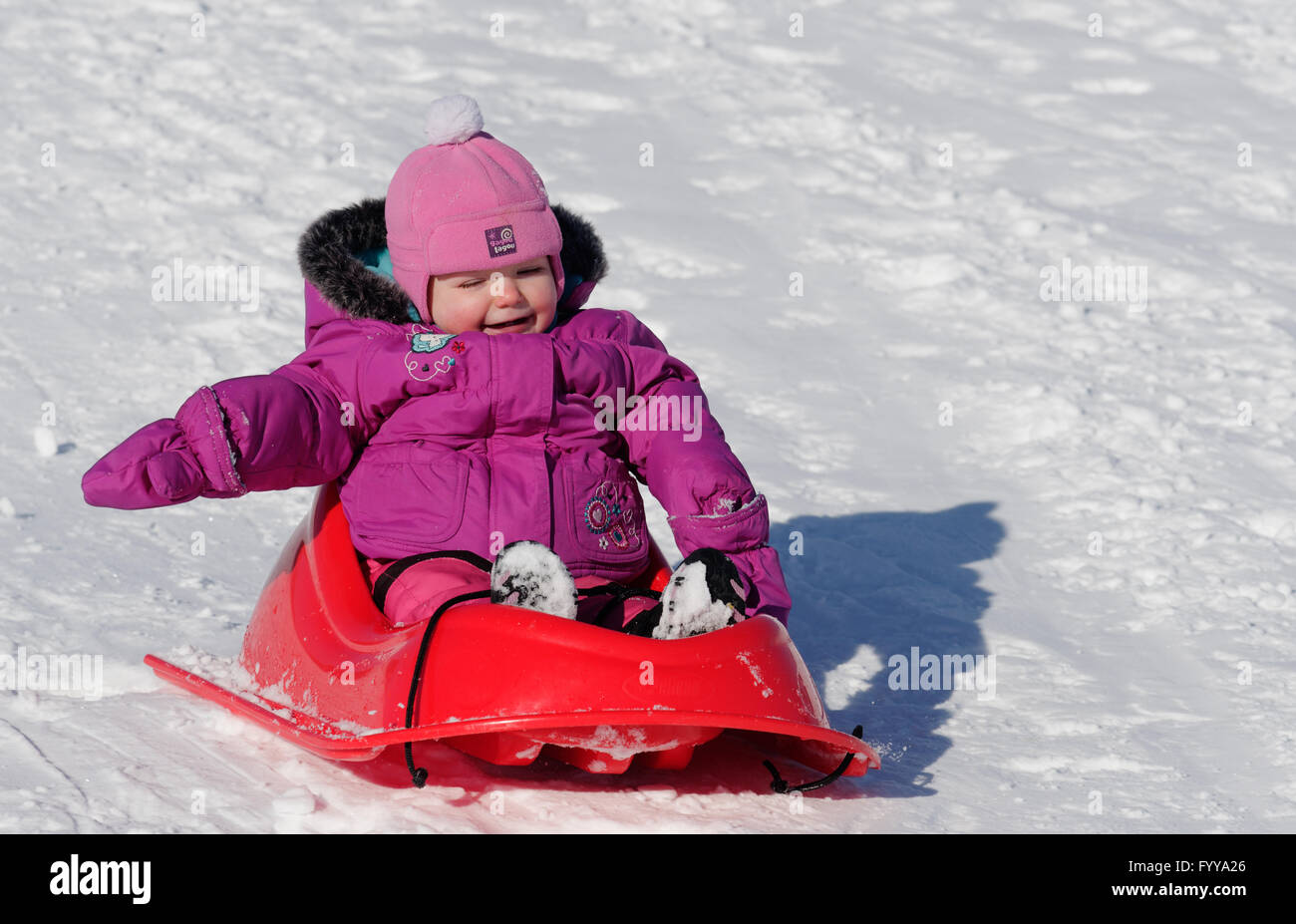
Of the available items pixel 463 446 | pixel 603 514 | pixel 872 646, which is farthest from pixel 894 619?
pixel 463 446

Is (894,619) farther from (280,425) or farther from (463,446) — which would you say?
(280,425)

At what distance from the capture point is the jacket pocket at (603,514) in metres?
2.94

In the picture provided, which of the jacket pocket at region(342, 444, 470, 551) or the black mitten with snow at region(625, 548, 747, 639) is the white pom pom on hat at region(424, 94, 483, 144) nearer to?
the jacket pocket at region(342, 444, 470, 551)

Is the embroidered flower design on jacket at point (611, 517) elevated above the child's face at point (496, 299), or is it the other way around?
the child's face at point (496, 299)

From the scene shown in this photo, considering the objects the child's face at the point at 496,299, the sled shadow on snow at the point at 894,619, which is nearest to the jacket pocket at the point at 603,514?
the child's face at the point at 496,299

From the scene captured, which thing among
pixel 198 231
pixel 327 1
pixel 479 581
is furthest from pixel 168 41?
pixel 479 581

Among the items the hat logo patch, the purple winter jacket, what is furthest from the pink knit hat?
the purple winter jacket

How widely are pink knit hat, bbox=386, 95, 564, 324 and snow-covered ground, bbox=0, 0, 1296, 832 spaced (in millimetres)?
948

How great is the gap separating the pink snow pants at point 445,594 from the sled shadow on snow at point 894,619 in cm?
51

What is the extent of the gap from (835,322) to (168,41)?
3582 millimetres

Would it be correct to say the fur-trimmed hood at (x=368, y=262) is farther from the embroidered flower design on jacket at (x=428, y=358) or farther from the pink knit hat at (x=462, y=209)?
the embroidered flower design on jacket at (x=428, y=358)

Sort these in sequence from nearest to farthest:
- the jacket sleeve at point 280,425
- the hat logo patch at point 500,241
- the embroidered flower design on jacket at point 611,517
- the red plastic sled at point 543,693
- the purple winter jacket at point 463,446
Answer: the red plastic sled at point 543,693, the jacket sleeve at point 280,425, the purple winter jacket at point 463,446, the embroidered flower design on jacket at point 611,517, the hat logo patch at point 500,241

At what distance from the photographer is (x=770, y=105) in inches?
289

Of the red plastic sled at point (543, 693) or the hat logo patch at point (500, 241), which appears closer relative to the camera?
the red plastic sled at point (543, 693)
